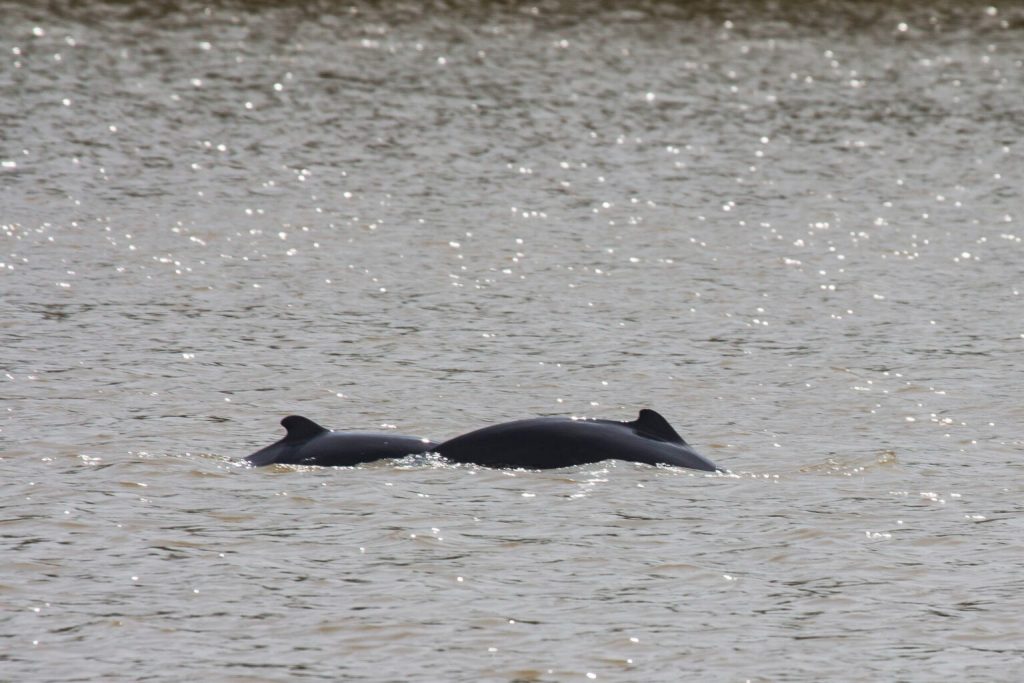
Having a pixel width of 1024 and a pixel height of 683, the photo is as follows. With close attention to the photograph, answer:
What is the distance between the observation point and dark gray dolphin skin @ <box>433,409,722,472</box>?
53.2ft

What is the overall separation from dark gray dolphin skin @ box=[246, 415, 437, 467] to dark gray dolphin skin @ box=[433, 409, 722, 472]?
15.1 inches

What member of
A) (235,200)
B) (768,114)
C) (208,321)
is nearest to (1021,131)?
(768,114)

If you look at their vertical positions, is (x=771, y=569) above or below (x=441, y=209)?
below

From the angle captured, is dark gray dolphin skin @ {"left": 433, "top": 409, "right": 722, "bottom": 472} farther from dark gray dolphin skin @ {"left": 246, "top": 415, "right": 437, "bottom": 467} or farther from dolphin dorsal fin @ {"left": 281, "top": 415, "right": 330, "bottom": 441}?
dolphin dorsal fin @ {"left": 281, "top": 415, "right": 330, "bottom": 441}

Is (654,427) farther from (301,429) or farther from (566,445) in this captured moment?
(301,429)

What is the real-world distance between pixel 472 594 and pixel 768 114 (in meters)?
32.1

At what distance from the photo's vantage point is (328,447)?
1631 centimetres

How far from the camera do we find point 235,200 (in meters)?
32.1

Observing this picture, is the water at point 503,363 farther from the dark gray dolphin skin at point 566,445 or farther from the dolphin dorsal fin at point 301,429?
the dolphin dorsal fin at point 301,429

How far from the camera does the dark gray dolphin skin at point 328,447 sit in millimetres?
16203

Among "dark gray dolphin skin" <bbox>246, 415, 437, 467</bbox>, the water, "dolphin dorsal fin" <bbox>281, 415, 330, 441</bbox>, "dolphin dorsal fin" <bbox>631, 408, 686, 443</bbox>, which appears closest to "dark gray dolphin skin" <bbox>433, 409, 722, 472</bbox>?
"dolphin dorsal fin" <bbox>631, 408, 686, 443</bbox>

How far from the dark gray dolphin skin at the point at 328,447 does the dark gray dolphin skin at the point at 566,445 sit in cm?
38

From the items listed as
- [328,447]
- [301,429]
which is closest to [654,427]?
[328,447]

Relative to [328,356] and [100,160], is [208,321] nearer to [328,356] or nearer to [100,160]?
[328,356]
